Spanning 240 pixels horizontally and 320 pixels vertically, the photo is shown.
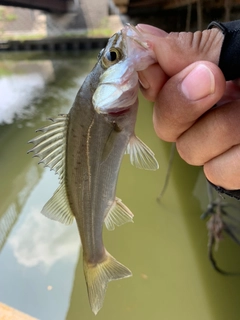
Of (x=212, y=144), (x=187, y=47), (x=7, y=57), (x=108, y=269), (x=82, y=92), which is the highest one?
(x=187, y=47)

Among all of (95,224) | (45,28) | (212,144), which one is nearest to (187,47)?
(212,144)

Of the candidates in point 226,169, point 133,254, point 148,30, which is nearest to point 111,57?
point 148,30

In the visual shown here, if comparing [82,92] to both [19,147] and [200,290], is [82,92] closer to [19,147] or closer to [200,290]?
[200,290]

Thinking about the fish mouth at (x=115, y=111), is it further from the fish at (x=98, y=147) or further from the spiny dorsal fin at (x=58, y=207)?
the spiny dorsal fin at (x=58, y=207)

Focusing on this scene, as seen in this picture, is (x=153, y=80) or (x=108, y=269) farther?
(x=108, y=269)

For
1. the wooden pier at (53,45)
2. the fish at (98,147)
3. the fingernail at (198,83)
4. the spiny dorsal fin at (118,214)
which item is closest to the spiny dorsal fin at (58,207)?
the fish at (98,147)

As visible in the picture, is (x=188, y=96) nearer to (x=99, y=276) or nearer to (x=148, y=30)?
(x=148, y=30)
